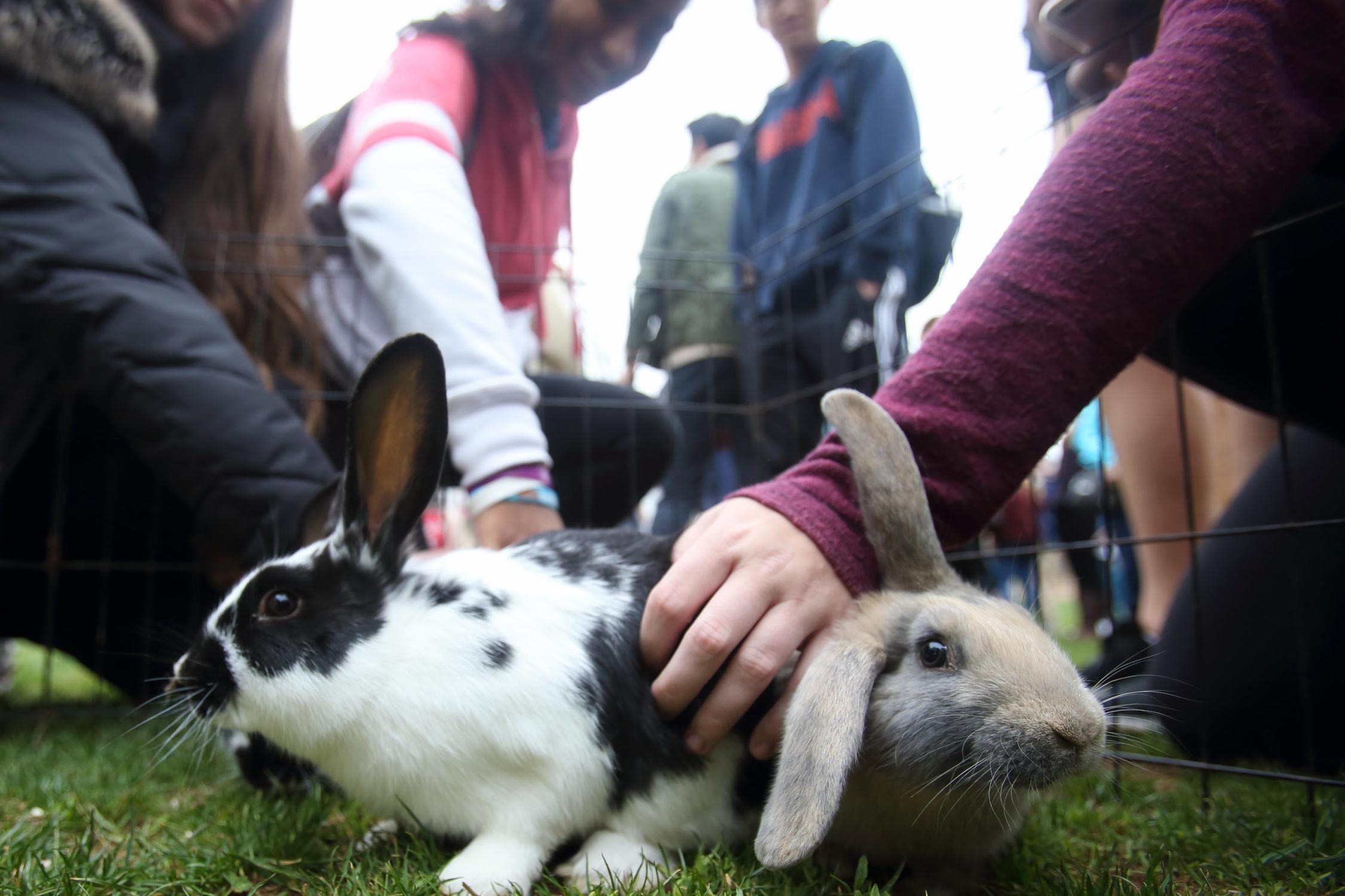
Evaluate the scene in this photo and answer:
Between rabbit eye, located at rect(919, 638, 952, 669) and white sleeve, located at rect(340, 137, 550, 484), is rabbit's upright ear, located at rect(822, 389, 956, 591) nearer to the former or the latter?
rabbit eye, located at rect(919, 638, 952, 669)

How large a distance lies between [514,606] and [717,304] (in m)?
2.22

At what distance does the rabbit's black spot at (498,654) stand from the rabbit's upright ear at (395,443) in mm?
180

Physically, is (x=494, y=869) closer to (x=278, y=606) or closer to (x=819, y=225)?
(x=278, y=606)

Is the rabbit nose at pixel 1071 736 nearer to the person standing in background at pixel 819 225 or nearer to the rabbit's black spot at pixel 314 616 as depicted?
the rabbit's black spot at pixel 314 616

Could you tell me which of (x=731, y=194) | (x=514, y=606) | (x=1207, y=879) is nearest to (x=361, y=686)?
(x=514, y=606)

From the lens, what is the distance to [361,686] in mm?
1117

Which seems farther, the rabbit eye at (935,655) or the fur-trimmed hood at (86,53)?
the fur-trimmed hood at (86,53)

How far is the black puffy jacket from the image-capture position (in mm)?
1649

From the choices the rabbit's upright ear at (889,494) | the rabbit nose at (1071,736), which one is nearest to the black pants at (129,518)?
the rabbit's upright ear at (889,494)

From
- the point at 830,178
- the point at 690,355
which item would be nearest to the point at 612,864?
the point at 690,355

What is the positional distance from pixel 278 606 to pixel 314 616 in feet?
0.17

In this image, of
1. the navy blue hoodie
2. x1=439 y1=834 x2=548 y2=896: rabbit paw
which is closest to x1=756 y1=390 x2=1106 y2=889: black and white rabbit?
x1=439 y1=834 x2=548 y2=896: rabbit paw

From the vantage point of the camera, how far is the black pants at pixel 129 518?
2.35 meters

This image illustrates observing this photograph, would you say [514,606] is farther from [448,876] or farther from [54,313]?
[54,313]
